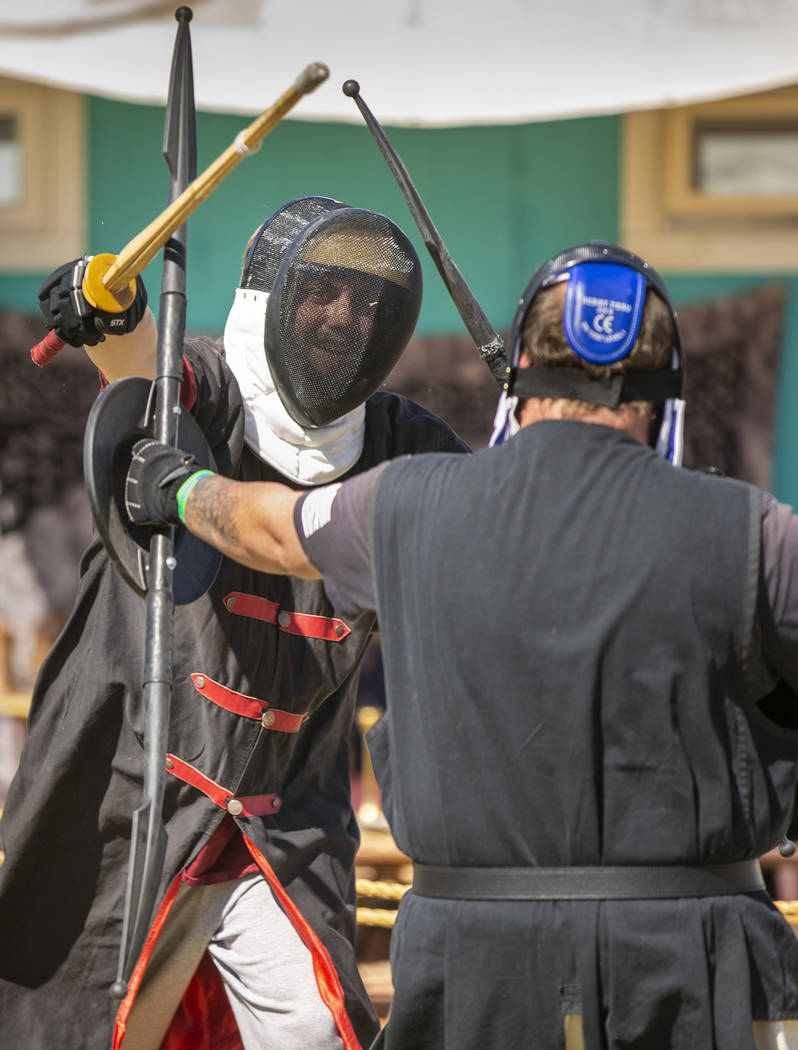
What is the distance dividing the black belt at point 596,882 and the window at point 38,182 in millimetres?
4802

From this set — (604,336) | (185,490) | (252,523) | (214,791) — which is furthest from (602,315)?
(214,791)

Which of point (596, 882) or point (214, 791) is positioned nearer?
point (596, 882)

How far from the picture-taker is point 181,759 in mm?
2883

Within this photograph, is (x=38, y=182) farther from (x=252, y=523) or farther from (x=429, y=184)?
(x=252, y=523)

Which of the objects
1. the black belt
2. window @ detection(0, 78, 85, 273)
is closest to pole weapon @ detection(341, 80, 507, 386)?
the black belt

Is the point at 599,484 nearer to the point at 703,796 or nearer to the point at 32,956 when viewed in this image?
the point at 703,796

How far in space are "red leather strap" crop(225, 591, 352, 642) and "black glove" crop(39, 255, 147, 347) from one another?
51 cm

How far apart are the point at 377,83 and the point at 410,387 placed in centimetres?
126

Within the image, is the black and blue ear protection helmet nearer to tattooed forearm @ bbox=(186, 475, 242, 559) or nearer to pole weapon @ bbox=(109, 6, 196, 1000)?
tattooed forearm @ bbox=(186, 475, 242, 559)

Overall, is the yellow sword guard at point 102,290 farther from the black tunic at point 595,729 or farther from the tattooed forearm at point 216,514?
the black tunic at point 595,729

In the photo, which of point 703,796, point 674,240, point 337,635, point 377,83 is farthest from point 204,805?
point 674,240

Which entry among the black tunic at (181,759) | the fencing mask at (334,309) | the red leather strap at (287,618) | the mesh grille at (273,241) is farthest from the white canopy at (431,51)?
the red leather strap at (287,618)

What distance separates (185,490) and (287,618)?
0.56m

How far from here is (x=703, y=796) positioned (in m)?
2.11
